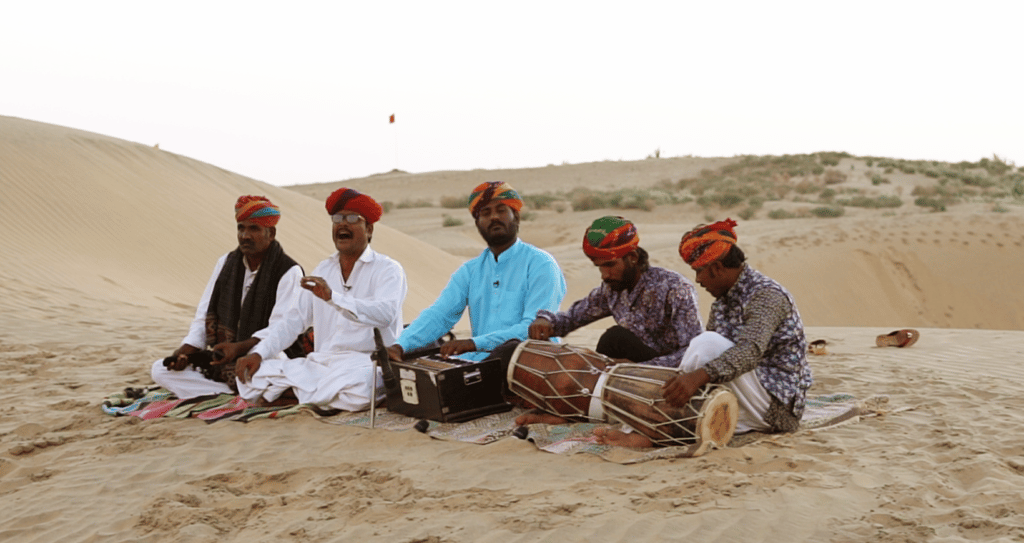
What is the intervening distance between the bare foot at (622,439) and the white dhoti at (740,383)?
42cm

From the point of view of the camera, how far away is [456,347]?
536 cm

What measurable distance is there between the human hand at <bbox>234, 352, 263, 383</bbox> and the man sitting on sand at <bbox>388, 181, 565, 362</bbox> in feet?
2.94

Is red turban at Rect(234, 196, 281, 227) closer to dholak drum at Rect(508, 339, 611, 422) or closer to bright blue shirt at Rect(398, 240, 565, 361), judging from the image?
bright blue shirt at Rect(398, 240, 565, 361)

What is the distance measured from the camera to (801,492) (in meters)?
3.64

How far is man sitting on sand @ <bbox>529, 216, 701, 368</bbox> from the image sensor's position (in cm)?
483

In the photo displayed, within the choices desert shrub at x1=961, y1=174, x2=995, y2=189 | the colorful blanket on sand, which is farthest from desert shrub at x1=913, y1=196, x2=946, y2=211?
the colorful blanket on sand

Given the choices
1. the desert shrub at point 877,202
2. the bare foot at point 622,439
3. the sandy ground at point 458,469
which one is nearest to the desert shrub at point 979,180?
the desert shrub at point 877,202

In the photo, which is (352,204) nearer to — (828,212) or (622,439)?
(622,439)

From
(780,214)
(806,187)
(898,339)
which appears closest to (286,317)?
(898,339)

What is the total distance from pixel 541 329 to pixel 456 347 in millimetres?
552

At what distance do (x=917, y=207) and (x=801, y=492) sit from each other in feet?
89.3

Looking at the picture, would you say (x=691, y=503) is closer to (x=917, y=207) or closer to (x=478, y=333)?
(x=478, y=333)

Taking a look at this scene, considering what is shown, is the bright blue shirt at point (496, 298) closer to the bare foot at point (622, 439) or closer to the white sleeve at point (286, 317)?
the white sleeve at point (286, 317)

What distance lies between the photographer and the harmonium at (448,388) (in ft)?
16.5
